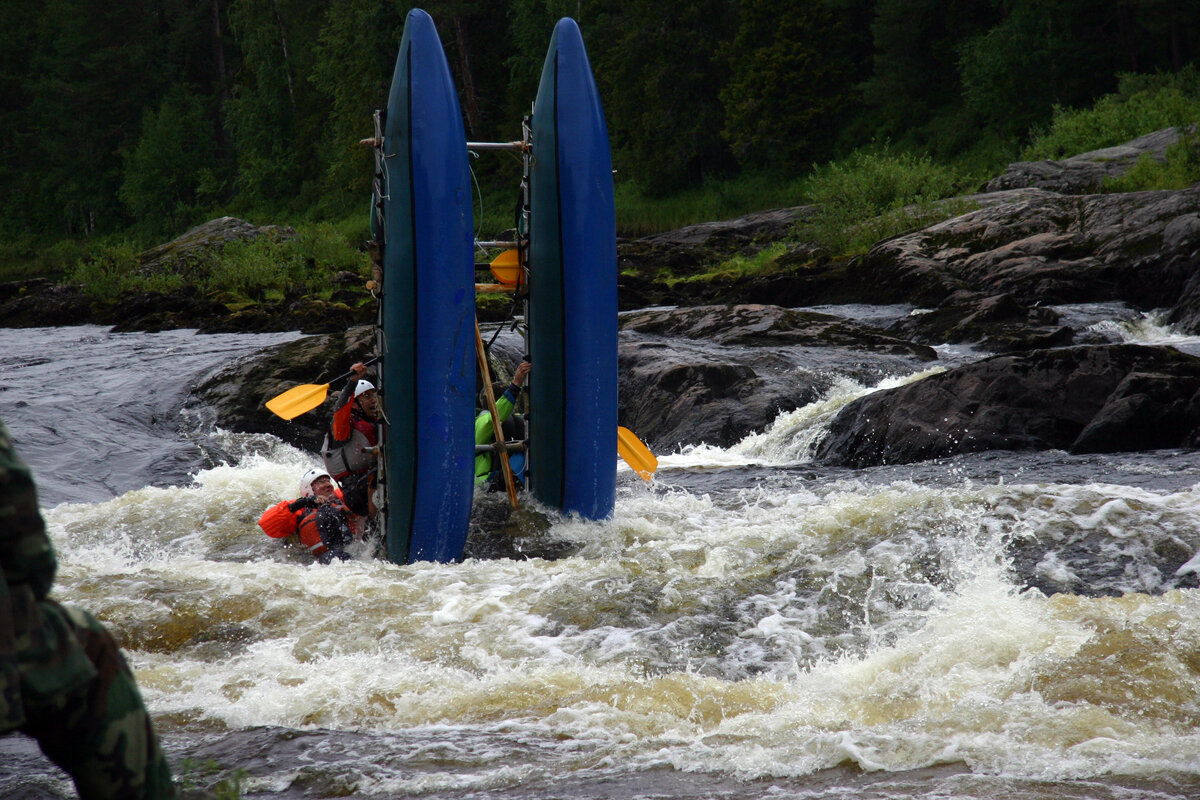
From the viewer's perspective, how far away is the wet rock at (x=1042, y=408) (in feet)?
23.0

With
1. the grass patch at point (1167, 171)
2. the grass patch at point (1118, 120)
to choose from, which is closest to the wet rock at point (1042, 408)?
the grass patch at point (1167, 171)

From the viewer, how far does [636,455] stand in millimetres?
6562

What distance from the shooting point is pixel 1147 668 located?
3.50 metres

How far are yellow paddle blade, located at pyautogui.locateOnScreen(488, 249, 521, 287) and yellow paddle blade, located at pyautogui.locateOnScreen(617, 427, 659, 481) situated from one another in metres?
1.17

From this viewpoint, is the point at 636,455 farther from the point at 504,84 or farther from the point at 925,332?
the point at 504,84

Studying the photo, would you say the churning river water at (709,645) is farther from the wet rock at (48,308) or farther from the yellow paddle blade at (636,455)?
the wet rock at (48,308)

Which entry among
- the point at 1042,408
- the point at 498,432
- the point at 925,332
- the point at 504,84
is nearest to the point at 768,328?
the point at 925,332

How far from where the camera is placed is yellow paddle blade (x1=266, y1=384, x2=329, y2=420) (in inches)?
232

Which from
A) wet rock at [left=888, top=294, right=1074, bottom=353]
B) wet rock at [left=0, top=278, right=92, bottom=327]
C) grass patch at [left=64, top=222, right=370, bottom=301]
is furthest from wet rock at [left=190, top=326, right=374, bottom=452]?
wet rock at [left=0, top=278, right=92, bottom=327]

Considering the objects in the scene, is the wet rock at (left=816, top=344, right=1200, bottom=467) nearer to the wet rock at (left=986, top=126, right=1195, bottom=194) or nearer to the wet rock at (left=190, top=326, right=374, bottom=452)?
the wet rock at (left=190, top=326, right=374, bottom=452)

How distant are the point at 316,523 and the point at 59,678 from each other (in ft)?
14.0

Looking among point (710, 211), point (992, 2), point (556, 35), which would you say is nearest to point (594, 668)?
point (556, 35)

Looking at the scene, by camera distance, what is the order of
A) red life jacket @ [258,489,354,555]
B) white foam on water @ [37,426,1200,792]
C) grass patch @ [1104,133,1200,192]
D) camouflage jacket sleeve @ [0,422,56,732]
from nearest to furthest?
camouflage jacket sleeve @ [0,422,56,732] < white foam on water @ [37,426,1200,792] < red life jacket @ [258,489,354,555] < grass patch @ [1104,133,1200,192]

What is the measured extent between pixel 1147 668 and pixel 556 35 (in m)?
4.53
